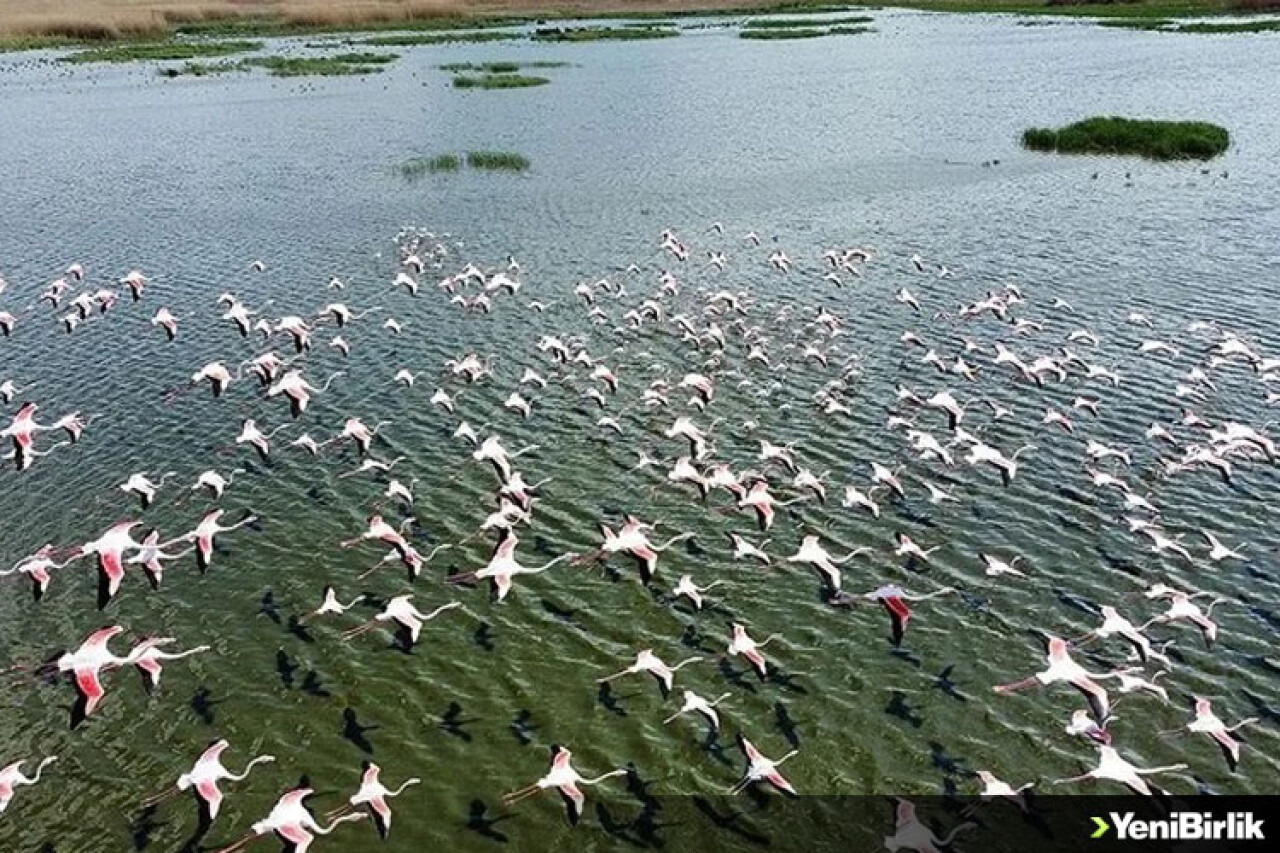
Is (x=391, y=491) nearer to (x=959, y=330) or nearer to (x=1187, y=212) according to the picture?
(x=959, y=330)

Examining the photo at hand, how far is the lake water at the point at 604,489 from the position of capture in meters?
17.1

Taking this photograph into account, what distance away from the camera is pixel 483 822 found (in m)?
15.8

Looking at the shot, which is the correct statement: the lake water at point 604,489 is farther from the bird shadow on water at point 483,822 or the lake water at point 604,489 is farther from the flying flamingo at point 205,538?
the flying flamingo at point 205,538

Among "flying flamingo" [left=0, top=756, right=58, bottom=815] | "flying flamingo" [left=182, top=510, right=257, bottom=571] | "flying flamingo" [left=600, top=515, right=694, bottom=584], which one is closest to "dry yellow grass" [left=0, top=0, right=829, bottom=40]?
"flying flamingo" [left=182, top=510, right=257, bottom=571]

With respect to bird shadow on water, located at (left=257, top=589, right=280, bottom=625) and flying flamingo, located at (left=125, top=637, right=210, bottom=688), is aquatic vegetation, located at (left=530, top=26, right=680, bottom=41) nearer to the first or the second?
bird shadow on water, located at (left=257, top=589, right=280, bottom=625)

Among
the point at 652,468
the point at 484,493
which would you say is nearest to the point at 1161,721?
the point at 652,468

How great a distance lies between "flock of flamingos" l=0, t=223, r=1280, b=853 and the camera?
17.4 m

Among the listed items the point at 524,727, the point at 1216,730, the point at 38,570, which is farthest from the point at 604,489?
the point at 1216,730

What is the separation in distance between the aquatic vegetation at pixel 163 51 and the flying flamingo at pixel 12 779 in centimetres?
11099

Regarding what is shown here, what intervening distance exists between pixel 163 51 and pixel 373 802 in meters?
124

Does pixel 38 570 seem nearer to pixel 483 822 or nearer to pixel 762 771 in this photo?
pixel 483 822

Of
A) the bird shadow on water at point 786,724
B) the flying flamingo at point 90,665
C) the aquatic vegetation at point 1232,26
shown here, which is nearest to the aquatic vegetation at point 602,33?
the aquatic vegetation at point 1232,26

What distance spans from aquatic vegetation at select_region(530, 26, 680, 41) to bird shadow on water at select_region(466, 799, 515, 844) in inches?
4770

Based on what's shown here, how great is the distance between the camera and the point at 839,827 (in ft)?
51.1
